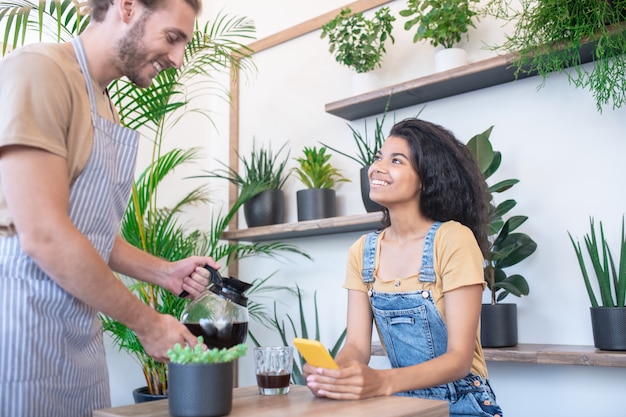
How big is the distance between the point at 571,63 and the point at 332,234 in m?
1.37

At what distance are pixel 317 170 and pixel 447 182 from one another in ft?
4.13

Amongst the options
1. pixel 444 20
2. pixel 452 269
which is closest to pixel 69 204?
pixel 452 269

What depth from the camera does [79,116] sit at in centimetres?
112

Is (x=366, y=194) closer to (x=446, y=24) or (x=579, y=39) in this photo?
(x=446, y=24)

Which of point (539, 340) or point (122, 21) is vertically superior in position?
point (122, 21)

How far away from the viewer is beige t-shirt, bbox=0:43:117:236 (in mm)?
993

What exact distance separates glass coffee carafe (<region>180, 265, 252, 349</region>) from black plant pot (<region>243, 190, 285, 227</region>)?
6.36ft

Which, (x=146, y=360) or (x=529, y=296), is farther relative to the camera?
(x=146, y=360)

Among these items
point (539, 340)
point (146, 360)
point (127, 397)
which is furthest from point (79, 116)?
point (127, 397)

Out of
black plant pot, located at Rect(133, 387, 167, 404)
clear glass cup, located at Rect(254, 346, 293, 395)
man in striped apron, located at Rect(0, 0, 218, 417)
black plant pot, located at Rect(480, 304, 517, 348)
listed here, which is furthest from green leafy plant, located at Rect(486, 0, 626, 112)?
black plant pot, located at Rect(133, 387, 167, 404)

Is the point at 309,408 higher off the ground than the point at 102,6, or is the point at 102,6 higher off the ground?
the point at 102,6

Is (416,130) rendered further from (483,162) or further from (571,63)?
(571,63)

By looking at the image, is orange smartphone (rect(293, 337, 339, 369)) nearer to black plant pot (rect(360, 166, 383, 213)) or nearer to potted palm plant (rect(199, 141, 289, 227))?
black plant pot (rect(360, 166, 383, 213))

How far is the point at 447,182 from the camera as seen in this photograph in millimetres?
1758
